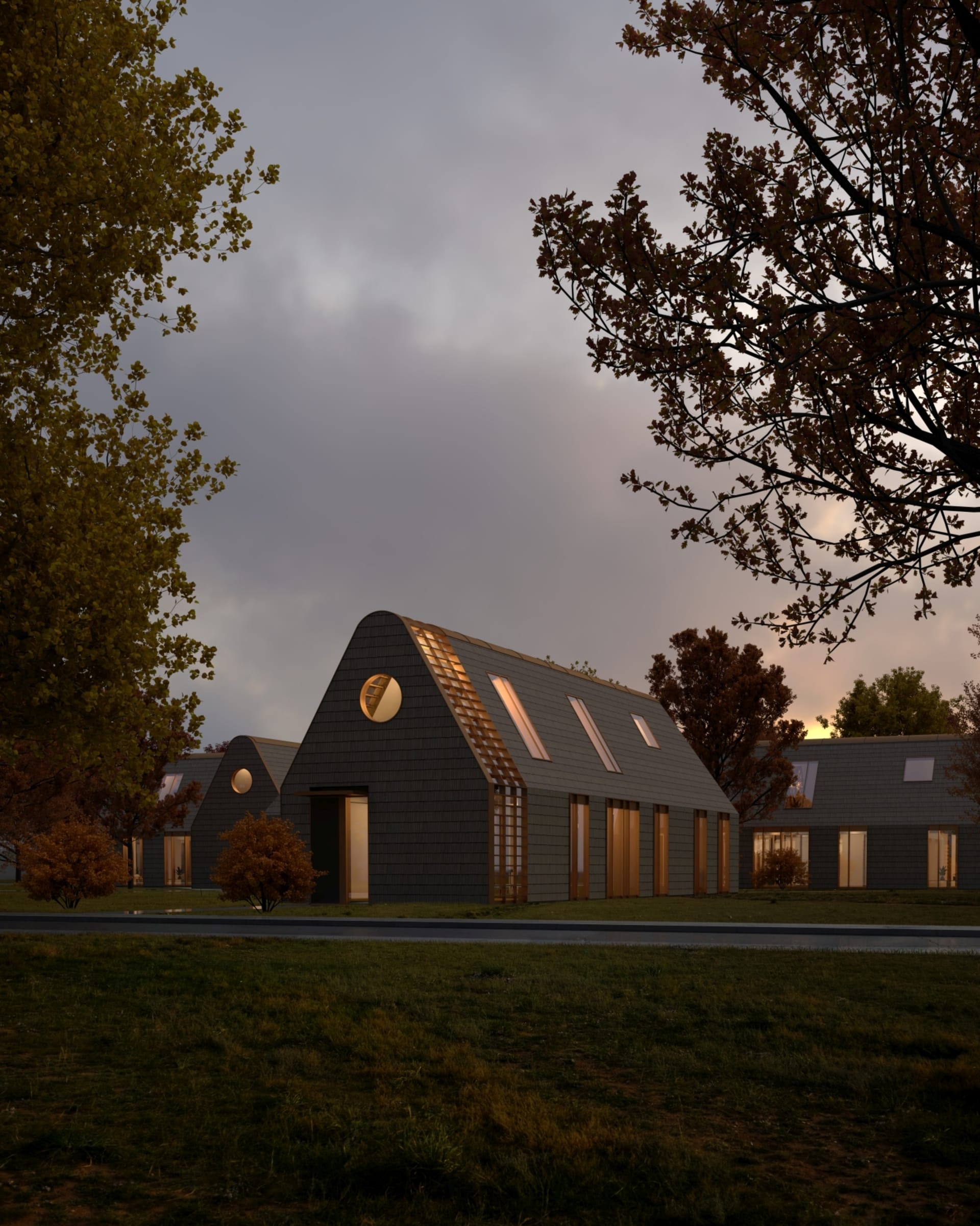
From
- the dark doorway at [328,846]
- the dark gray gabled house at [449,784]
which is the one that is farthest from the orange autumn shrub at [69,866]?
the dark doorway at [328,846]

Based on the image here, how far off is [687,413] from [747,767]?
45995mm

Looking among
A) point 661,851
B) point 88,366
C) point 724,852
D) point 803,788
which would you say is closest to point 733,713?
point 803,788

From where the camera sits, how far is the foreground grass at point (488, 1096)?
6.26 m

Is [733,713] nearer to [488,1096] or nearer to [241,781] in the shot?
[241,781]

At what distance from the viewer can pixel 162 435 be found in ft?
44.6

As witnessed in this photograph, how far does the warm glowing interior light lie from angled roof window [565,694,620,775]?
4660 mm

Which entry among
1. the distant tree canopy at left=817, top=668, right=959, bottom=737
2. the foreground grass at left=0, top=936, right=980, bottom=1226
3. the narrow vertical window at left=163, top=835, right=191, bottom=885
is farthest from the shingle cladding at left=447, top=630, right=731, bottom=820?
the distant tree canopy at left=817, top=668, right=959, bottom=737

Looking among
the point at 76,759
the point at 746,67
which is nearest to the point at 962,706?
the point at 76,759

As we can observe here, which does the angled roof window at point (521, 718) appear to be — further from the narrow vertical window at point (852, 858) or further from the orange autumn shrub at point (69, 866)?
the narrow vertical window at point (852, 858)

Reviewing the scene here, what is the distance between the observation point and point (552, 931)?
2000 cm

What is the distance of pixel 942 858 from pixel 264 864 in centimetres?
3225

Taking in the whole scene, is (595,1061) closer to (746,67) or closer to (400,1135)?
(400,1135)

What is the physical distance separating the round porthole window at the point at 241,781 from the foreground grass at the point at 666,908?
450 inches

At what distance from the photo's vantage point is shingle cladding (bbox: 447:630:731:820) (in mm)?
31672
